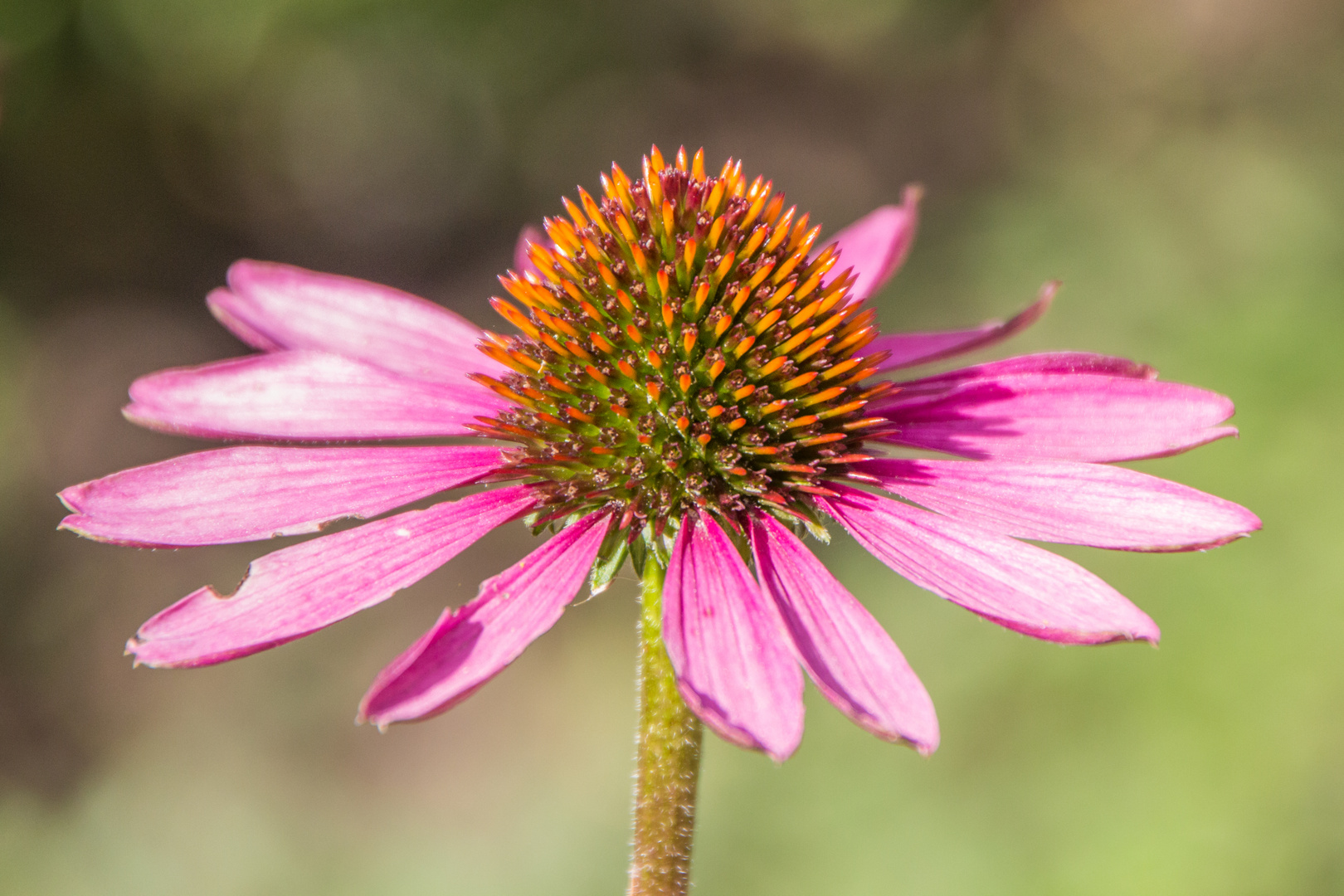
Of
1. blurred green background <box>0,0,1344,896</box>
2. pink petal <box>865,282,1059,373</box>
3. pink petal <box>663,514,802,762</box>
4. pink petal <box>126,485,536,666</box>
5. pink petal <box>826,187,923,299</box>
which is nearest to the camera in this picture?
pink petal <box>663,514,802,762</box>

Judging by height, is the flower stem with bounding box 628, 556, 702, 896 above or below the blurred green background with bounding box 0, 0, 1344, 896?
below

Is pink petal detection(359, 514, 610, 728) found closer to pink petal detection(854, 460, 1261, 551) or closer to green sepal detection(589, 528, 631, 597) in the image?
green sepal detection(589, 528, 631, 597)

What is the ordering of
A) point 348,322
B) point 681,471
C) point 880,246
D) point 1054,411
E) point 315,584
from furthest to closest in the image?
point 880,246 < point 348,322 < point 1054,411 < point 681,471 < point 315,584

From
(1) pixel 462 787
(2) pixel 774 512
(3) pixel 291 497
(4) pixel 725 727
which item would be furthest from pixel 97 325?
(4) pixel 725 727

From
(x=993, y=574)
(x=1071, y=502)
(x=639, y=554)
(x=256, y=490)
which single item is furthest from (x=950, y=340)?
(x=256, y=490)

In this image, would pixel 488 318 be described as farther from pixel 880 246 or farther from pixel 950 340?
pixel 950 340

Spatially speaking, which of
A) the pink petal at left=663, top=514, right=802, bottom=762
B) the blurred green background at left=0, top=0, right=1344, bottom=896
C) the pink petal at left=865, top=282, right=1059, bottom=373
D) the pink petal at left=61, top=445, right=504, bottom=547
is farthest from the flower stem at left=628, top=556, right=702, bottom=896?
the blurred green background at left=0, top=0, right=1344, bottom=896
